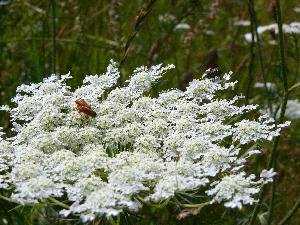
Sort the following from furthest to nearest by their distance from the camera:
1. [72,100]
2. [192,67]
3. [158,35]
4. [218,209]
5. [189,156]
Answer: [192,67], [158,35], [218,209], [72,100], [189,156]

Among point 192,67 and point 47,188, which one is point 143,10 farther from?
point 192,67

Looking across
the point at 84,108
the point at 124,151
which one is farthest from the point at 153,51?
the point at 124,151

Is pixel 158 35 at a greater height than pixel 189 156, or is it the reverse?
pixel 158 35

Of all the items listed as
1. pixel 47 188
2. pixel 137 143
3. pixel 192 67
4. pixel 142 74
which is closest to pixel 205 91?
pixel 142 74

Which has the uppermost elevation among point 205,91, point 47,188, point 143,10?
point 143,10

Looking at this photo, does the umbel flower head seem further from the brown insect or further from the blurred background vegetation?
the blurred background vegetation

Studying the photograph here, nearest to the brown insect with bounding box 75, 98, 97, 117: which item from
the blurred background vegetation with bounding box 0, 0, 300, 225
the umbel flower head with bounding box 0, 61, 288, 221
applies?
the umbel flower head with bounding box 0, 61, 288, 221
